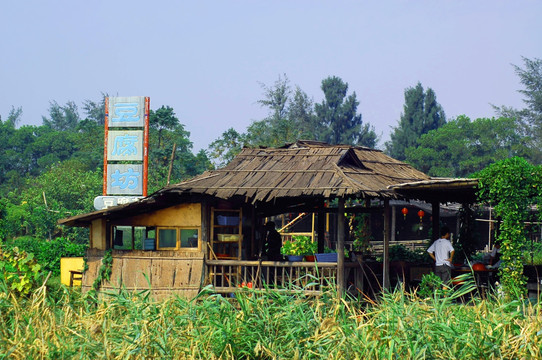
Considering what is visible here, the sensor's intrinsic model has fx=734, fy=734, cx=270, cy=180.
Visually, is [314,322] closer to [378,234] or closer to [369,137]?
[378,234]

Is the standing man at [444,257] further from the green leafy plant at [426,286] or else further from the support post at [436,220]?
the support post at [436,220]

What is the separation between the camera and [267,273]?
12070mm

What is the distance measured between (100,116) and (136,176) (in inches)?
1590

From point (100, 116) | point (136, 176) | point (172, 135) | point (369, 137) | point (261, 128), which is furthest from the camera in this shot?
point (100, 116)

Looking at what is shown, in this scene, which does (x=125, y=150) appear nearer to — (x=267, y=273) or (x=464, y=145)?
(x=267, y=273)

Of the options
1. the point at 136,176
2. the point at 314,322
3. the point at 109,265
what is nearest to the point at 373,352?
the point at 314,322

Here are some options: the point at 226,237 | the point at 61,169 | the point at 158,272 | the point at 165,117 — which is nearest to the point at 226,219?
the point at 226,237

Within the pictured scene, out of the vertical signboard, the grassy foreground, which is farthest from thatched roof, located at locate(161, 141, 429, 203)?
the vertical signboard

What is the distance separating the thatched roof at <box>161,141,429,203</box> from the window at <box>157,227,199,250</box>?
88cm

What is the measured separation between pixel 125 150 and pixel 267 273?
6.67 metres

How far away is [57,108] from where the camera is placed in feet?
197

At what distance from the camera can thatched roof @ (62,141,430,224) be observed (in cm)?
1198

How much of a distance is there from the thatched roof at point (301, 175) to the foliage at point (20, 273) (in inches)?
106

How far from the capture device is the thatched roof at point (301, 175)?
11.9 m
